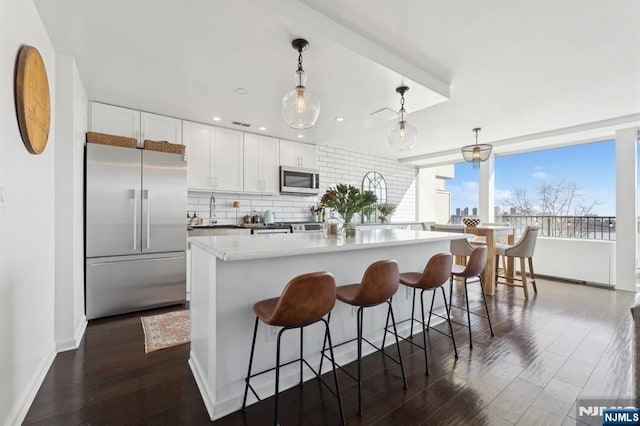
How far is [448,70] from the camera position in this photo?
2598 millimetres

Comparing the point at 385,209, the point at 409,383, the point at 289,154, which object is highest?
the point at 289,154

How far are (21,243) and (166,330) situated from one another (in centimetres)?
147

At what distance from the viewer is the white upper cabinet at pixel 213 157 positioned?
3.87 metres

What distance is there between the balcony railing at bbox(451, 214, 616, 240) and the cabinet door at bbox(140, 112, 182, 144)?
18.5ft

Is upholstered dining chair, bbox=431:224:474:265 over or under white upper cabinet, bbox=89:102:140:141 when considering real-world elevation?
Answer: under

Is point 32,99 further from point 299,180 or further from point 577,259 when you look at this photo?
point 577,259

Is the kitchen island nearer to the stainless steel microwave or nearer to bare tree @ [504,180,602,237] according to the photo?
the stainless steel microwave

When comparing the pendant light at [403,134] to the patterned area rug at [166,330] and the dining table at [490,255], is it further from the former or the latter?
the patterned area rug at [166,330]

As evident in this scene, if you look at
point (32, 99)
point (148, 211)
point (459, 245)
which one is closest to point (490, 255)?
point (459, 245)

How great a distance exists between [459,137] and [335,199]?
356cm

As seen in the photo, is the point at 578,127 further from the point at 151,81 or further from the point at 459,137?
the point at 151,81

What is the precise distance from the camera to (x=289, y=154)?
16.0 feet

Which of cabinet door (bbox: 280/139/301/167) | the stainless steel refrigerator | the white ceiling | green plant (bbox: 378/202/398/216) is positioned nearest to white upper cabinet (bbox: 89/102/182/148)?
the white ceiling

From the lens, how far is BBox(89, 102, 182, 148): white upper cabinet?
320cm
